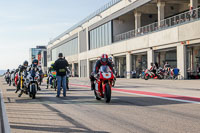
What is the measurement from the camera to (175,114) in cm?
675

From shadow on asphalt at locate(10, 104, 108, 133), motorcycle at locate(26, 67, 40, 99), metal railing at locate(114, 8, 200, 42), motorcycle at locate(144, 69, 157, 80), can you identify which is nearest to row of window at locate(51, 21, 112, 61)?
metal railing at locate(114, 8, 200, 42)

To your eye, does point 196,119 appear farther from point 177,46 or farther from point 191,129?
point 177,46

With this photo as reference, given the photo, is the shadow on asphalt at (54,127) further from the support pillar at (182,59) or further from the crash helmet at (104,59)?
the support pillar at (182,59)

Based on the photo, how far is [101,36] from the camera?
4938 cm

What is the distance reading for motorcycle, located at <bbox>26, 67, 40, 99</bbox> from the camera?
11555 millimetres

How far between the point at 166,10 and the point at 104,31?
12.5 metres

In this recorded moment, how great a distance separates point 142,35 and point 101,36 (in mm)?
15542

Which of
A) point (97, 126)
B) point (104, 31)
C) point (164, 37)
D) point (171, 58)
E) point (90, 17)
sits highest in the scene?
point (90, 17)

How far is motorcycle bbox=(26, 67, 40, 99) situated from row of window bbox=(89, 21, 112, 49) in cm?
3378

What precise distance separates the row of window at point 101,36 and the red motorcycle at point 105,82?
117ft

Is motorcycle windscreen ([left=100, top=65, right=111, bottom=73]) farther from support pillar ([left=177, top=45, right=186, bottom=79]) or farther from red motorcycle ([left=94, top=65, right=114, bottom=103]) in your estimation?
support pillar ([left=177, top=45, right=186, bottom=79])

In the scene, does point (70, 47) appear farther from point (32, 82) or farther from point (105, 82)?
point (105, 82)

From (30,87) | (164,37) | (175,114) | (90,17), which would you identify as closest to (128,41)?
(164,37)

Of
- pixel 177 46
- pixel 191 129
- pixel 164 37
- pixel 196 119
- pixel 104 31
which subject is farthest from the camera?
pixel 104 31
